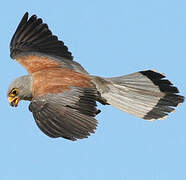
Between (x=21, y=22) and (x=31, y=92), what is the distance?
2.35 meters

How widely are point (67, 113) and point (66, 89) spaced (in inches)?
24.7

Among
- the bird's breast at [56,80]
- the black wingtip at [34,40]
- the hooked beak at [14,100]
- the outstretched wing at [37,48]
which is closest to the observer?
the bird's breast at [56,80]

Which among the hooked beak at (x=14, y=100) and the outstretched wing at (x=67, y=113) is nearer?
the outstretched wing at (x=67, y=113)

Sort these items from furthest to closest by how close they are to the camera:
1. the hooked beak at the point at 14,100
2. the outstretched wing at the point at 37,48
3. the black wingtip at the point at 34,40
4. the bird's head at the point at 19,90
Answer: the black wingtip at the point at 34,40 → the outstretched wing at the point at 37,48 → the hooked beak at the point at 14,100 → the bird's head at the point at 19,90

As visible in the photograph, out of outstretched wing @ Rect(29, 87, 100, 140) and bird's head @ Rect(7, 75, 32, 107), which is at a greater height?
bird's head @ Rect(7, 75, 32, 107)

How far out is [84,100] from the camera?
925 centimetres

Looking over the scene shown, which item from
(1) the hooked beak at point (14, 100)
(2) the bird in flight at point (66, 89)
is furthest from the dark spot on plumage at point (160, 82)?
(1) the hooked beak at point (14, 100)

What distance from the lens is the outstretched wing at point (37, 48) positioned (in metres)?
10.9

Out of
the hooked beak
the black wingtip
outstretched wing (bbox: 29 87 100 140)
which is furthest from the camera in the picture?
the black wingtip

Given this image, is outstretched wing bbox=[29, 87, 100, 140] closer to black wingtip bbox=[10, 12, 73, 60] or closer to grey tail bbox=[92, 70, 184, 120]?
grey tail bbox=[92, 70, 184, 120]

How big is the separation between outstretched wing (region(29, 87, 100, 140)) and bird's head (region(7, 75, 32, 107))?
0.65 meters

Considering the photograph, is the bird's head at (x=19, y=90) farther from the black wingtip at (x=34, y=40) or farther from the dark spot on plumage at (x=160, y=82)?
the dark spot on plumage at (x=160, y=82)

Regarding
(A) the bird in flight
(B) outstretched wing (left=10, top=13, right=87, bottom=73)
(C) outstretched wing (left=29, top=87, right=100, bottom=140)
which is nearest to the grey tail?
(A) the bird in flight

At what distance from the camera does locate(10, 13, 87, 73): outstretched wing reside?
10.9m
